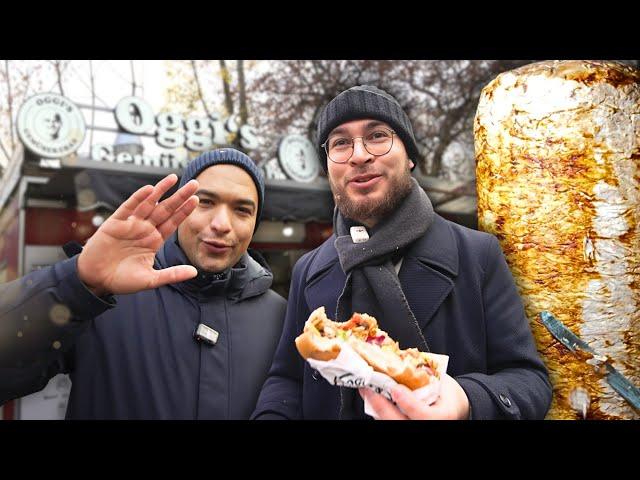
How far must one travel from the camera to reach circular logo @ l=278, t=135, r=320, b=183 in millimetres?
2646

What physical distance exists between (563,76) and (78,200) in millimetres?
2743

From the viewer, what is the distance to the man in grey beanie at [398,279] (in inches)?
69.9

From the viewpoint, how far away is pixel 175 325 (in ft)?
6.68

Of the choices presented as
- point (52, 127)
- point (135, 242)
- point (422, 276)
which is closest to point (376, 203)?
point (422, 276)

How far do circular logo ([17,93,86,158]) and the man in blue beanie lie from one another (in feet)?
4.48

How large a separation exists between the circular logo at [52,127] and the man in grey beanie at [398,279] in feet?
6.43

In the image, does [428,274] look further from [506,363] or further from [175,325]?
[175,325]

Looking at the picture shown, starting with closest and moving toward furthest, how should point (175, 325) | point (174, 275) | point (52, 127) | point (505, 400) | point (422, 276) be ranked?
point (505, 400)
point (174, 275)
point (422, 276)
point (175, 325)
point (52, 127)

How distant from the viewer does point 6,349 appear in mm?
1744

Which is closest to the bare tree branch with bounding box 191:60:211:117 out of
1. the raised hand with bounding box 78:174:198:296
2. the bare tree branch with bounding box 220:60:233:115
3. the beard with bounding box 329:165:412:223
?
the bare tree branch with bounding box 220:60:233:115

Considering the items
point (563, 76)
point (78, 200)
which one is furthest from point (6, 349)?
point (563, 76)

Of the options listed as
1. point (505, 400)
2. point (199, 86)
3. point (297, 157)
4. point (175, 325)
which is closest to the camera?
point (505, 400)

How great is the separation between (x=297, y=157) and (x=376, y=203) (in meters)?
0.98

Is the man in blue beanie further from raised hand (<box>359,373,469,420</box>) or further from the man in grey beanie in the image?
raised hand (<box>359,373,469,420</box>)
